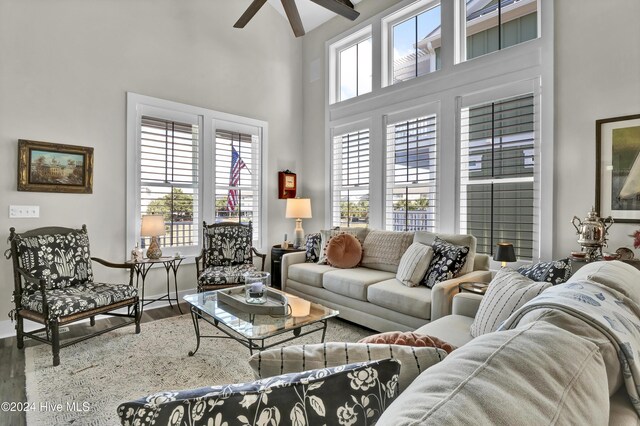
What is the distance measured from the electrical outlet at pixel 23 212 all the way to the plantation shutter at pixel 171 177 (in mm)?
984

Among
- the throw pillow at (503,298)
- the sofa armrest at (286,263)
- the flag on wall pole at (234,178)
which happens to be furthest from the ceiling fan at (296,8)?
the throw pillow at (503,298)

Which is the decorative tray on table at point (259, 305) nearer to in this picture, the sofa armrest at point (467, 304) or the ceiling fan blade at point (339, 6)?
the sofa armrest at point (467, 304)

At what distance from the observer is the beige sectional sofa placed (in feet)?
9.17

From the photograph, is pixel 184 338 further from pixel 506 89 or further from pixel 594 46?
pixel 594 46

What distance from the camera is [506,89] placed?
3.46 m

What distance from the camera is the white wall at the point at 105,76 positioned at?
10.7 ft

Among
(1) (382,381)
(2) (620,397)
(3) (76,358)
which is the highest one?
(1) (382,381)

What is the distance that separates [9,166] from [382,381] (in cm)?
409

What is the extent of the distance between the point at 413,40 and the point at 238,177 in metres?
3.00

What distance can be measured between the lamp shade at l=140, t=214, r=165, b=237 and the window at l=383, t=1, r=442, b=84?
345 centimetres

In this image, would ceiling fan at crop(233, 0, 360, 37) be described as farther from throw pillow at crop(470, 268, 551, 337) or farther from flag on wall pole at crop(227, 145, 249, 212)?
throw pillow at crop(470, 268, 551, 337)

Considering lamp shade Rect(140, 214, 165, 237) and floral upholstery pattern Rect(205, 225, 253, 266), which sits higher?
lamp shade Rect(140, 214, 165, 237)

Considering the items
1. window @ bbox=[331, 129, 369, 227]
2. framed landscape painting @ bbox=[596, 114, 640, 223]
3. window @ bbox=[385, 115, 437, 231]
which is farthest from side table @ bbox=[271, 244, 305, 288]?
framed landscape painting @ bbox=[596, 114, 640, 223]

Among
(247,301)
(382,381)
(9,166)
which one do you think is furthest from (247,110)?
(382,381)
